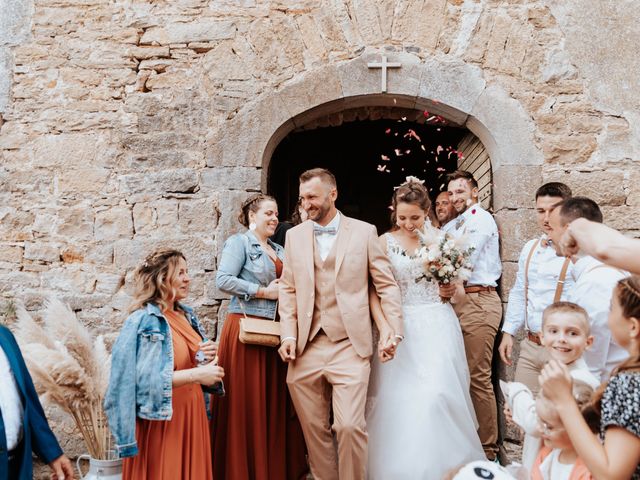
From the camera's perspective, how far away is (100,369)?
3775 mm

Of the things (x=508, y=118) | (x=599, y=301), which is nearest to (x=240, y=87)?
(x=508, y=118)

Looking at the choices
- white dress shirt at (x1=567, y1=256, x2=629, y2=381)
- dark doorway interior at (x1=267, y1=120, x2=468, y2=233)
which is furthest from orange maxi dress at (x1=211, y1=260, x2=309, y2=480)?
dark doorway interior at (x1=267, y1=120, x2=468, y2=233)

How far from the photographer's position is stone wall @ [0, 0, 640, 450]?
197 inches

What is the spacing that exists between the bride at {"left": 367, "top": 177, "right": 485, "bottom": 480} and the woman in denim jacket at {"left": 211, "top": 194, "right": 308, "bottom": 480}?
731mm

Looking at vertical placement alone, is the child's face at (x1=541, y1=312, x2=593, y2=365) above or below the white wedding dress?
above

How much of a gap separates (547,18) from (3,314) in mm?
5257

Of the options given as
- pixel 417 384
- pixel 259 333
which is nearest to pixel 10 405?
pixel 259 333

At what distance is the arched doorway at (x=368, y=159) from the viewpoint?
291 inches

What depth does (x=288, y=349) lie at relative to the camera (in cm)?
374

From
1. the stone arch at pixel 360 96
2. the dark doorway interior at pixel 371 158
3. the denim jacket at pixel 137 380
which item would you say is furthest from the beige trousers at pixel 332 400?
the dark doorway interior at pixel 371 158

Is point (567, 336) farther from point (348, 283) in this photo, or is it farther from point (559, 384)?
point (348, 283)

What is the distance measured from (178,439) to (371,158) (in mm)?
6394

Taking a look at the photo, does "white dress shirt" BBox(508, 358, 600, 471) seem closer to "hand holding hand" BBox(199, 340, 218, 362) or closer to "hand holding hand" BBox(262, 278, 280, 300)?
"hand holding hand" BBox(199, 340, 218, 362)

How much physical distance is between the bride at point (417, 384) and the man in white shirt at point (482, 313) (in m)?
0.61
